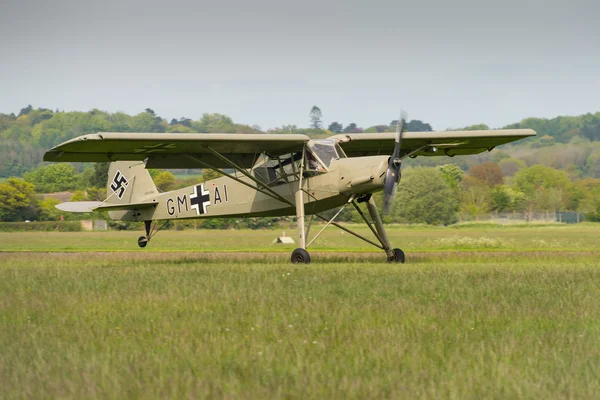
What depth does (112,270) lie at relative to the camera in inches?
669

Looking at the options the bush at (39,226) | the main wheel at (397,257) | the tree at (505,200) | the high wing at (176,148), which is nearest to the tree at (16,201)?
the bush at (39,226)

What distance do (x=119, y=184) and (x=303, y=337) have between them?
18968mm

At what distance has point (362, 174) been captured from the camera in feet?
60.1

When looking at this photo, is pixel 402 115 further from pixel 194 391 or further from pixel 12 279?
pixel 194 391

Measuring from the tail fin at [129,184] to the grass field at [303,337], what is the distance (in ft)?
37.7

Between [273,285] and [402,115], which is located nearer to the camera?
[273,285]

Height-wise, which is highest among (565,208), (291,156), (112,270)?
(291,156)

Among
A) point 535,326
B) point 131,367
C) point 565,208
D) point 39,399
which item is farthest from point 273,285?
point 565,208

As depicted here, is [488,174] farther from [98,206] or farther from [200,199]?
[200,199]

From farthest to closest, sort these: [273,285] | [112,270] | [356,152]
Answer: [356,152] < [112,270] < [273,285]

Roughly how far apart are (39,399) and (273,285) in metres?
7.16

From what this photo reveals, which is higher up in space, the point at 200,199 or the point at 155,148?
the point at 155,148

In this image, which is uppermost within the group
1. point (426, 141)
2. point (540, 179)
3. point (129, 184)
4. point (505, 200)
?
point (426, 141)

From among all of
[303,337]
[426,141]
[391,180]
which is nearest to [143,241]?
[426,141]
